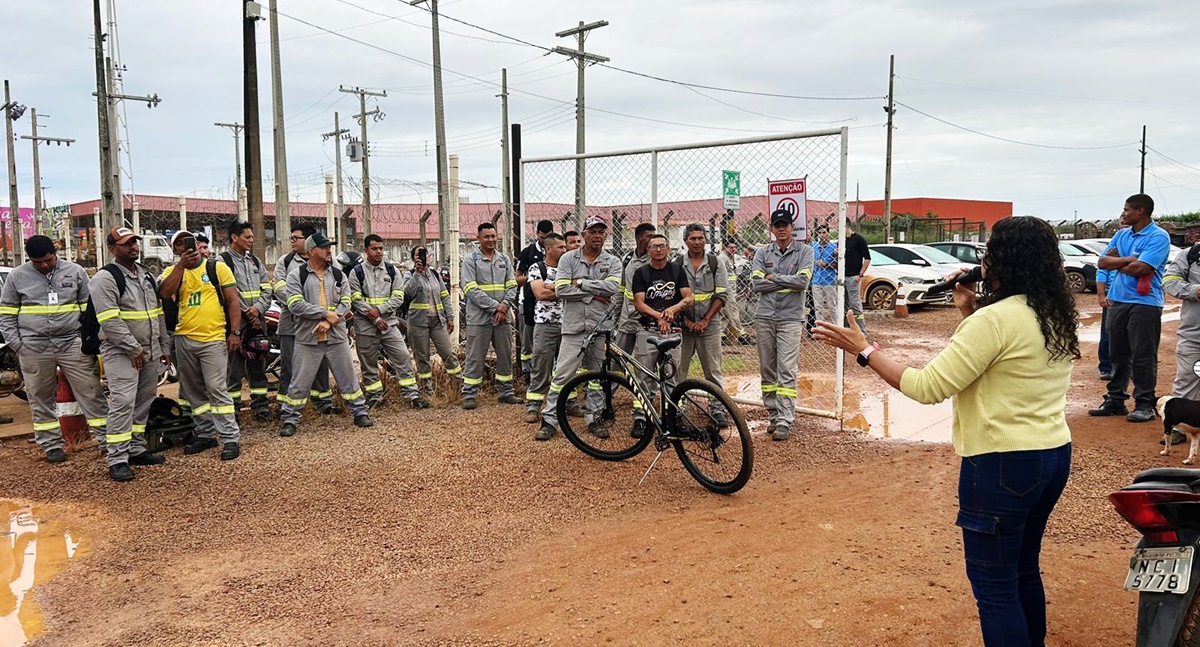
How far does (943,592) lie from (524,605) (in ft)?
6.68

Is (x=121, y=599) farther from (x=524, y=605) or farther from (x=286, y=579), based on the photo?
(x=524, y=605)

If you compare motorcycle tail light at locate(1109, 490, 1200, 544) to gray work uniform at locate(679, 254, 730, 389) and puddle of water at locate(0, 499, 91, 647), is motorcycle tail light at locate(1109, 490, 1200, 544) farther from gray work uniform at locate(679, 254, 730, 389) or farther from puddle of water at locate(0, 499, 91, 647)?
puddle of water at locate(0, 499, 91, 647)

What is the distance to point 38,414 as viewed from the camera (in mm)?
6758

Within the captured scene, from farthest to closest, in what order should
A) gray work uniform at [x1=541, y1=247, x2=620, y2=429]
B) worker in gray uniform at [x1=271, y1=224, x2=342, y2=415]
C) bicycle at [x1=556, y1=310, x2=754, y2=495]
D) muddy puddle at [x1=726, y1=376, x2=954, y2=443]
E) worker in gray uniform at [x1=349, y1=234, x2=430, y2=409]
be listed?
worker in gray uniform at [x1=349, y1=234, x2=430, y2=409]
worker in gray uniform at [x1=271, y1=224, x2=342, y2=415]
muddy puddle at [x1=726, y1=376, x2=954, y2=443]
gray work uniform at [x1=541, y1=247, x2=620, y2=429]
bicycle at [x1=556, y1=310, x2=754, y2=495]

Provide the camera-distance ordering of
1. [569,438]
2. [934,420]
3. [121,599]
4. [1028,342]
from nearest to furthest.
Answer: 1. [1028,342]
2. [121,599]
3. [569,438]
4. [934,420]

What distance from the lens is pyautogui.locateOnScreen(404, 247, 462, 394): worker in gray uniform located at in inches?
366

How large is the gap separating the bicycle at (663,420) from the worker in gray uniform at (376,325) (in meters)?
2.55

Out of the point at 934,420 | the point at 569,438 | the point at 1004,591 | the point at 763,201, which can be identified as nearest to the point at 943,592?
the point at 1004,591

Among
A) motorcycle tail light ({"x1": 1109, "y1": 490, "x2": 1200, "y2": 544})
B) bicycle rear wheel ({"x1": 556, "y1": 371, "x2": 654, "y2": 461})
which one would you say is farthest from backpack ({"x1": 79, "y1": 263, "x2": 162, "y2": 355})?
motorcycle tail light ({"x1": 1109, "y1": 490, "x2": 1200, "y2": 544})

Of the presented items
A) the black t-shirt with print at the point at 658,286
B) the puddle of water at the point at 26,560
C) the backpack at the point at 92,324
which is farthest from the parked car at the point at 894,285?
the puddle of water at the point at 26,560

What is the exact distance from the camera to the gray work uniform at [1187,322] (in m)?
6.30

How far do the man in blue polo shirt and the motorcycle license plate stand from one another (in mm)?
4935

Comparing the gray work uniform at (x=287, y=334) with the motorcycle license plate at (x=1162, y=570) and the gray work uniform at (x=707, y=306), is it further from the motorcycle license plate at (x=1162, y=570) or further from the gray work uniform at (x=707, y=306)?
the motorcycle license plate at (x=1162, y=570)

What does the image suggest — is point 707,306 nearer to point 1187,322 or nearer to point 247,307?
point 1187,322
